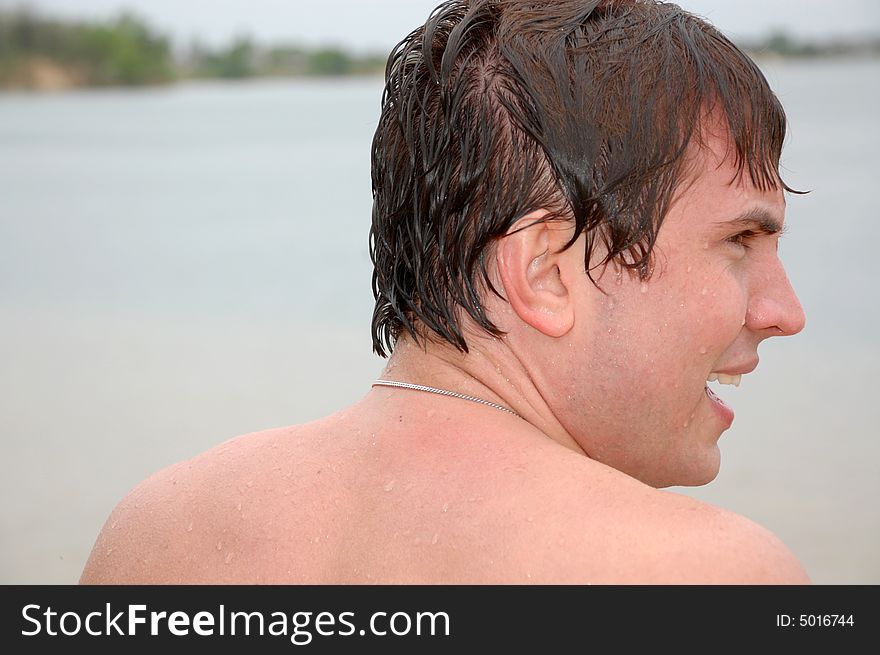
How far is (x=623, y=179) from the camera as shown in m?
1.11

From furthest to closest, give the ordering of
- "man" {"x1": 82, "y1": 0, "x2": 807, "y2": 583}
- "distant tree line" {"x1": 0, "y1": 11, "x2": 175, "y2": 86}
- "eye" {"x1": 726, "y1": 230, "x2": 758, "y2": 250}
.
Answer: "distant tree line" {"x1": 0, "y1": 11, "x2": 175, "y2": 86} < "eye" {"x1": 726, "y1": 230, "x2": 758, "y2": 250} < "man" {"x1": 82, "y1": 0, "x2": 807, "y2": 583}

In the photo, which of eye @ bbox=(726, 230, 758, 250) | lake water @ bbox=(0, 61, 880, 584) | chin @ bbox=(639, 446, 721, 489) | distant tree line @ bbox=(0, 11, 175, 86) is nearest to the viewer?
eye @ bbox=(726, 230, 758, 250)

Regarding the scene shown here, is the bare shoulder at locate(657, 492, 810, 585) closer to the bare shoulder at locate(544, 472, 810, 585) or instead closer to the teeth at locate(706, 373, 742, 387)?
the bare shoulder at locate(544, 472, 810, 585)

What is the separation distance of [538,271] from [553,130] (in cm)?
15

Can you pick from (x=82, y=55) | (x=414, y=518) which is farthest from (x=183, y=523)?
(x=82, y=55)

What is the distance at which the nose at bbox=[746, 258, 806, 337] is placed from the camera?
121 centimetres

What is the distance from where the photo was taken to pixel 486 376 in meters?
1.17

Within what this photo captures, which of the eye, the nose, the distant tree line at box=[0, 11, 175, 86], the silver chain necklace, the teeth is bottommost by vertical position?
the silver chain necklace

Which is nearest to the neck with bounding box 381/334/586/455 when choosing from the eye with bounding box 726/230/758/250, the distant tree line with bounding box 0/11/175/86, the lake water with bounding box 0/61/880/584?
the eye with bounding box 726/230/758/250

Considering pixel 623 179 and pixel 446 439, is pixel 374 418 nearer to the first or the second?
pixel 446 439

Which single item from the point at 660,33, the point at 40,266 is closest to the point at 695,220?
the point at 660,33

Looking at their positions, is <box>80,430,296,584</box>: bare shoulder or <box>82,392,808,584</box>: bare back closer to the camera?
<box>82,392,808,584</box>: bare back

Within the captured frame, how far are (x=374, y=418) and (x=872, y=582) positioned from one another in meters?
2.55

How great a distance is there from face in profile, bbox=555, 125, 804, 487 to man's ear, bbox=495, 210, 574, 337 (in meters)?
0.03
